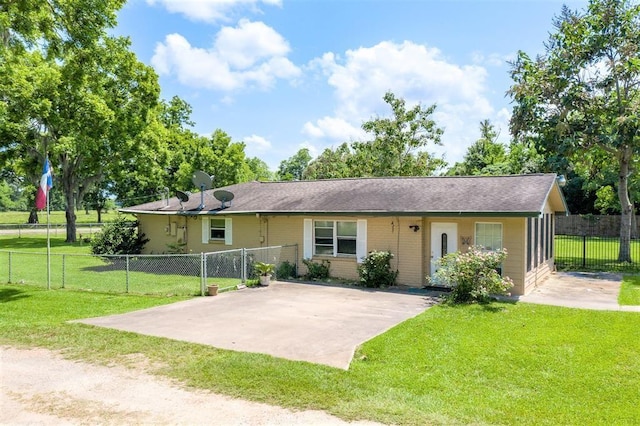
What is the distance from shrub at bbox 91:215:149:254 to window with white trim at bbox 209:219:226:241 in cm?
407

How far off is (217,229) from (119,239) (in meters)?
4.85

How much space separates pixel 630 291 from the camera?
13.6m

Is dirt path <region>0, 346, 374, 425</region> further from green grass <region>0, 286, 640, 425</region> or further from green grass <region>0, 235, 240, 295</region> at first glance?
green grass <region>0, 235, 240, 295</region>

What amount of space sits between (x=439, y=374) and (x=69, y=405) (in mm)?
4762

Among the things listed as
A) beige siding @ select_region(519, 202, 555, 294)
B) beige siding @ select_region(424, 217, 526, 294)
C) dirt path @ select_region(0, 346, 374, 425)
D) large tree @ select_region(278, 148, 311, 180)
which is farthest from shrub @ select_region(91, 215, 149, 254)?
large tree @ select_region(278, 148, 311, 180)

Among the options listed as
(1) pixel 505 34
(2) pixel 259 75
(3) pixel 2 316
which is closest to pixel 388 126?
(2) pixel 259 75

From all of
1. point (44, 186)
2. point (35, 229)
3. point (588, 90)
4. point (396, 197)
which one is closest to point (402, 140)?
point (588, 90)

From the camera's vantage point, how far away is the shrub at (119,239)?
776 inches

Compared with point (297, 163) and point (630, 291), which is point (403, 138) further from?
point (297, 163)

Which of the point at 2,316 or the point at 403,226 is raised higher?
the point at 403,226

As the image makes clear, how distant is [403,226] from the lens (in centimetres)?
1450

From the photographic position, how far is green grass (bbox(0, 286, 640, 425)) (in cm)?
523

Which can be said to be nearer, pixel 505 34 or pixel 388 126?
pixel 505 34

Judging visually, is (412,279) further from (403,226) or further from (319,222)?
(319,222)
